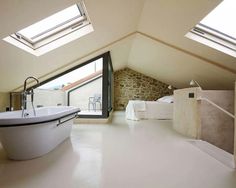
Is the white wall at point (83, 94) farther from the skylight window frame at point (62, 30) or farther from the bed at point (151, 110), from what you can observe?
the skylight window frame at point (62, 30)

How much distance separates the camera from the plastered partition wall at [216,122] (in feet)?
12.6

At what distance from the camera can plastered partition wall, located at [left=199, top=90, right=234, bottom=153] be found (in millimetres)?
3834

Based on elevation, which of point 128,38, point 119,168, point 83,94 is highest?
point 128,38

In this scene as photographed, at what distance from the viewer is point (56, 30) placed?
12.8ft

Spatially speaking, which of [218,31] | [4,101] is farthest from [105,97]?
[218,31]

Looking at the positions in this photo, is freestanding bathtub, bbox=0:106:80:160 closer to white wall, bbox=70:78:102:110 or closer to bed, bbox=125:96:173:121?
white wall, bbox=70:78:102:110

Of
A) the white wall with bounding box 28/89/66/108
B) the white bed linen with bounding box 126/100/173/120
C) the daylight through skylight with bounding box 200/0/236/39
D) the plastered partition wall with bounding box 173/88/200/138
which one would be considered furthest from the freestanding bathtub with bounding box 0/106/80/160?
the white bed linen with bounding box 126/100/173/120

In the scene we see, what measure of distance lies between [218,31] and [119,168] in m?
3.20

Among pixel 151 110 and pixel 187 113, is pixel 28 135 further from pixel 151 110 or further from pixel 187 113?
pixel 151 110

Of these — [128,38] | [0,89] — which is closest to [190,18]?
[128,38]

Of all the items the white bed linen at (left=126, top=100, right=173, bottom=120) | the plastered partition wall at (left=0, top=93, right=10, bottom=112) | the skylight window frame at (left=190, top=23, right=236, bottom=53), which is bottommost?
the white bed linen at (left=126, top=100, right=173, bottom=120)

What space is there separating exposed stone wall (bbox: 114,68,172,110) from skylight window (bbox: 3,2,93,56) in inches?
249

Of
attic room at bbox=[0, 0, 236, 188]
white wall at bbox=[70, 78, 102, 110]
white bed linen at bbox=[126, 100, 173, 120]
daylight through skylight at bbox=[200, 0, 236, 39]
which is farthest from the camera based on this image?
white bed linen at bbox=[126, 100, 173, 120]

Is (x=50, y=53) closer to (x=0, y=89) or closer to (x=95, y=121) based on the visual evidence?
(x=0, y=89)
